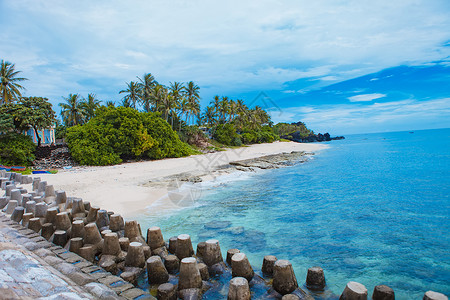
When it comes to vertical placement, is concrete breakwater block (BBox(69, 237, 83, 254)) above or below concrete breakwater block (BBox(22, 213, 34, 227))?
below

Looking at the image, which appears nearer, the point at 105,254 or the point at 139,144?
the point at 105,254

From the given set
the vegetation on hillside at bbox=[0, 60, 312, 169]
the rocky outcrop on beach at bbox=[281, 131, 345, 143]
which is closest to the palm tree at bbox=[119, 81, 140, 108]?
the vegetation on hillside at bbox=[0, 60, 312, 169]

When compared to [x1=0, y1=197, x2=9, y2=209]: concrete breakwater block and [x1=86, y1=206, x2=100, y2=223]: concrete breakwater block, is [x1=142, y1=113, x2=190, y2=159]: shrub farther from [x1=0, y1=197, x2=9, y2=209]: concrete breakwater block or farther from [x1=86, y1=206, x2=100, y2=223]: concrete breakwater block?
[x1=86, y1=206, x2=100, y2=223]: concrete breakwater block

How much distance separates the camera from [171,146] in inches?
1491

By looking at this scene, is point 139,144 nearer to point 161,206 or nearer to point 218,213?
point 161,206

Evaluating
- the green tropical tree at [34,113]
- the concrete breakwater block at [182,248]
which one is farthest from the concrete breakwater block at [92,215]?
the green tropical tree at [34,113]

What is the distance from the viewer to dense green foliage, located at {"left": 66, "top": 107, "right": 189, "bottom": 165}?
31.4 metres

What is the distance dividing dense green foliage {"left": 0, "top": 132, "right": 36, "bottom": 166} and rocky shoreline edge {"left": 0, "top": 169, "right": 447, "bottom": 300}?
76.5 ft

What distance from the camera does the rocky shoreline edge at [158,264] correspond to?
5.33m

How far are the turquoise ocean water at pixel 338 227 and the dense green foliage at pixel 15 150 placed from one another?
21.4m

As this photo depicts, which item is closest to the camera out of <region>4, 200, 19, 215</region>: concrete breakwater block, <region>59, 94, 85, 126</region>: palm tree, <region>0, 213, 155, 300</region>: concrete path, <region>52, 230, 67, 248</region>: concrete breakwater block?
<region>0, 213, 155, 300</region>: concrete path

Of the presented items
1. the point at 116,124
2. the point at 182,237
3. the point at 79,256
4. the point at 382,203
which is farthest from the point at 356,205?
the point at 116,124

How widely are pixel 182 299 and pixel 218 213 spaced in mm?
7864

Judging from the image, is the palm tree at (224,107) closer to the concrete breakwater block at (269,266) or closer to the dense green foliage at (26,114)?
the dense green foliage at (26,114)
